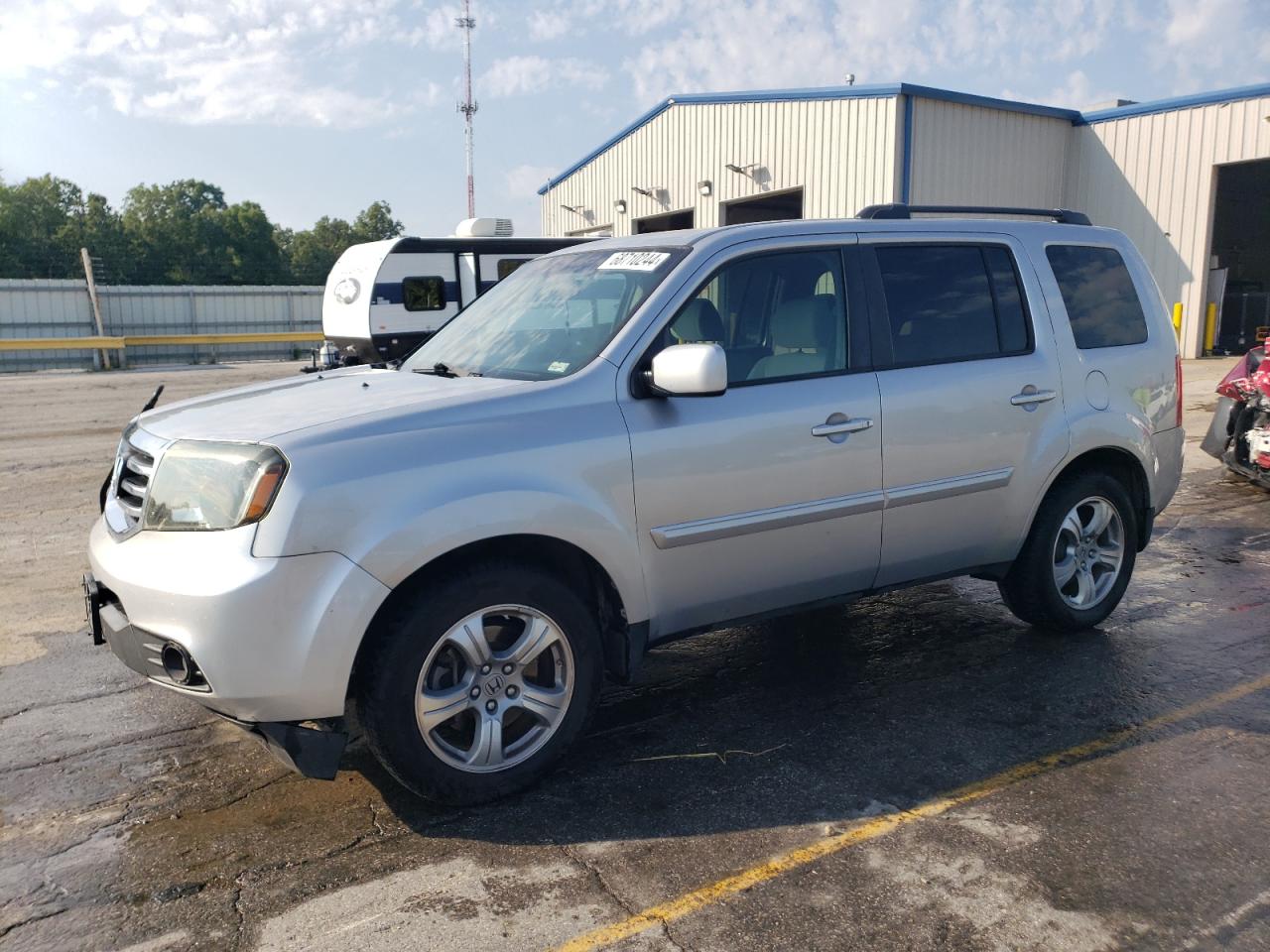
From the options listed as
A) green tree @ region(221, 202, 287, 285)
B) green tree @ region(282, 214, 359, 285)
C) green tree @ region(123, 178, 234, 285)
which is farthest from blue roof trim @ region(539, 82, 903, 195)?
Answer: green tree @ region(282, 214, 359, 285)

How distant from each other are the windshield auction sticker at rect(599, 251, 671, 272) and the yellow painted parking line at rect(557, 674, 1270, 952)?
6.94 feet

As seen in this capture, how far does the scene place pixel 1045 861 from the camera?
3.14m

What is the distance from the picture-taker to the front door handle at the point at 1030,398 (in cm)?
460

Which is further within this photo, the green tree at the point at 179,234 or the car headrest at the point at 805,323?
the green tree at the point at 179,234

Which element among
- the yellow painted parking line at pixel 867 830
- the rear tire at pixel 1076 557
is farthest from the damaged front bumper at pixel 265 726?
the rear tire at pixel 1076 557

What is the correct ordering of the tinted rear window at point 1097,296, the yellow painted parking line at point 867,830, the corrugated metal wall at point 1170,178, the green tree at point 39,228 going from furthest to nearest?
the green tree at point 39,228 < the corrugated metal wall at point 1170,178 < the tinted rear window at point 1097,296 < the yellow painted parking line at point 867,830

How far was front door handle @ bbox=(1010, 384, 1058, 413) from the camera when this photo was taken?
15.1 feet

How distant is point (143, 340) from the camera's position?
29.9 metres

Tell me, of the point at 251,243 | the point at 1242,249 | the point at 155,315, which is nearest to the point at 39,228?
the point at 251,243

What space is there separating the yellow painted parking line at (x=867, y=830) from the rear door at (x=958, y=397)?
0.95 meters

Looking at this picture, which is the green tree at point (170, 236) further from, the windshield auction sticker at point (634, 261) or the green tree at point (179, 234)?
the windshield auction sticker at point (634, 261)

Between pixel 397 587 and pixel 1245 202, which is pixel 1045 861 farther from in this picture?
pixel 1245 202

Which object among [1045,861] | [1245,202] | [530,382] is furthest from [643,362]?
[1245,202]

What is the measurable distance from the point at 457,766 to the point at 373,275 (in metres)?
14.8
